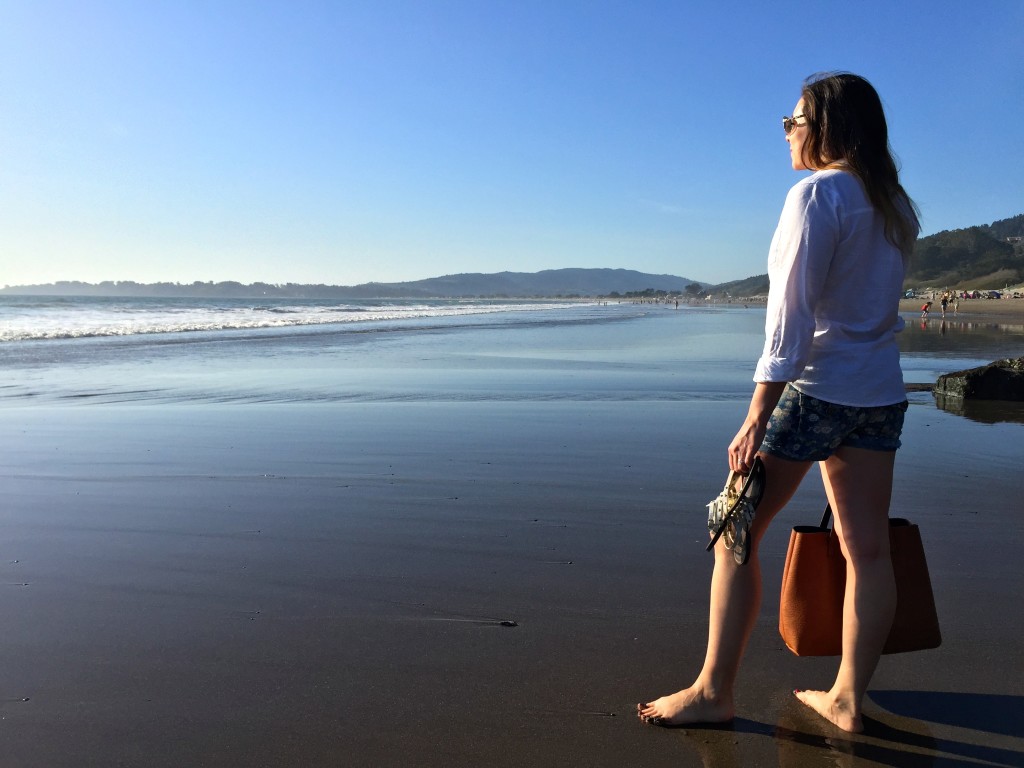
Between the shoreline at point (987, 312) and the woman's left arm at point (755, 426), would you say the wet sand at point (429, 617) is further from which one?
the shoreline at point (987, 312)

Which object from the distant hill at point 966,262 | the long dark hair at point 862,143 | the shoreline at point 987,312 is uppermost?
the distant hill at point 966,262

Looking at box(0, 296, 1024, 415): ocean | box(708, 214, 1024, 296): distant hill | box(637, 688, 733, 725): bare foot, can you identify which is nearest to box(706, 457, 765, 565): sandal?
box(637, 688, 733, 725): bare foot

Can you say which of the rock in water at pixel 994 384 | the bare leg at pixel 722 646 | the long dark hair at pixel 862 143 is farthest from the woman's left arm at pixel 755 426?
the rock in water at pixel 994 384

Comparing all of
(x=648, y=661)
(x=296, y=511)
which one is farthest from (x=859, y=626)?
(x=296, y=511)

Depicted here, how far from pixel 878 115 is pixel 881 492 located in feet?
A: 3.29

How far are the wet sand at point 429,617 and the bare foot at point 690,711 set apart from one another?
0.04m

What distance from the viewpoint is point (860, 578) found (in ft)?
7.46

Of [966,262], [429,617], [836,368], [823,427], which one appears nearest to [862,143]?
[836,368]

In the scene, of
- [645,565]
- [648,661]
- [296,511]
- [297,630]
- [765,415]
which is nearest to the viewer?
[765,415]

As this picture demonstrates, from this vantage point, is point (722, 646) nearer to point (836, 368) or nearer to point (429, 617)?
point (836, 368)

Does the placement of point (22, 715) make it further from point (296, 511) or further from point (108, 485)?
point (108, 485)

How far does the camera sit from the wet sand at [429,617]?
2.20 metres

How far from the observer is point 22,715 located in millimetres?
2252

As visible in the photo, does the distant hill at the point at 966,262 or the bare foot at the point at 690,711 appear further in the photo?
the distant hill at the point at 966,262
